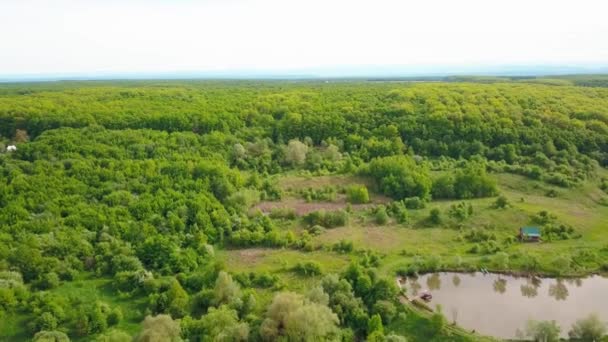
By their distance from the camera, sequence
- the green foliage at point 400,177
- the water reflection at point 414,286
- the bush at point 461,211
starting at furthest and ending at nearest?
the green foliage at point 400,177, the bush at point 461,211, the water reflection at point 414,286

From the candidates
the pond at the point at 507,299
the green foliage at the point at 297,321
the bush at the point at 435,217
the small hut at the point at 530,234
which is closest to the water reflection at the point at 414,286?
the pond at the point at 507,299

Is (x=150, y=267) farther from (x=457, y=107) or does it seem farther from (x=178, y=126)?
(x=457, y=107)

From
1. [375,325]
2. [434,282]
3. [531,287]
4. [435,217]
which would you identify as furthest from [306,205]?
[375,325]

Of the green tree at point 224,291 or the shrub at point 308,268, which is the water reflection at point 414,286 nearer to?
the shrub at point 308,268

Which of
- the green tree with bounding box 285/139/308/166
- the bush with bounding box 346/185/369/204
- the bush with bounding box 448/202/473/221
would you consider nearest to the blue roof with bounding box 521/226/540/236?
the bush with bounding box 448/202/473/221

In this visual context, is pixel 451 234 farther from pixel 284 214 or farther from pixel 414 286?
pixel 284 214

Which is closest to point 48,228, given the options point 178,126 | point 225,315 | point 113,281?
point 113,281

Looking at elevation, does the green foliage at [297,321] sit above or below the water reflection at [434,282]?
above
